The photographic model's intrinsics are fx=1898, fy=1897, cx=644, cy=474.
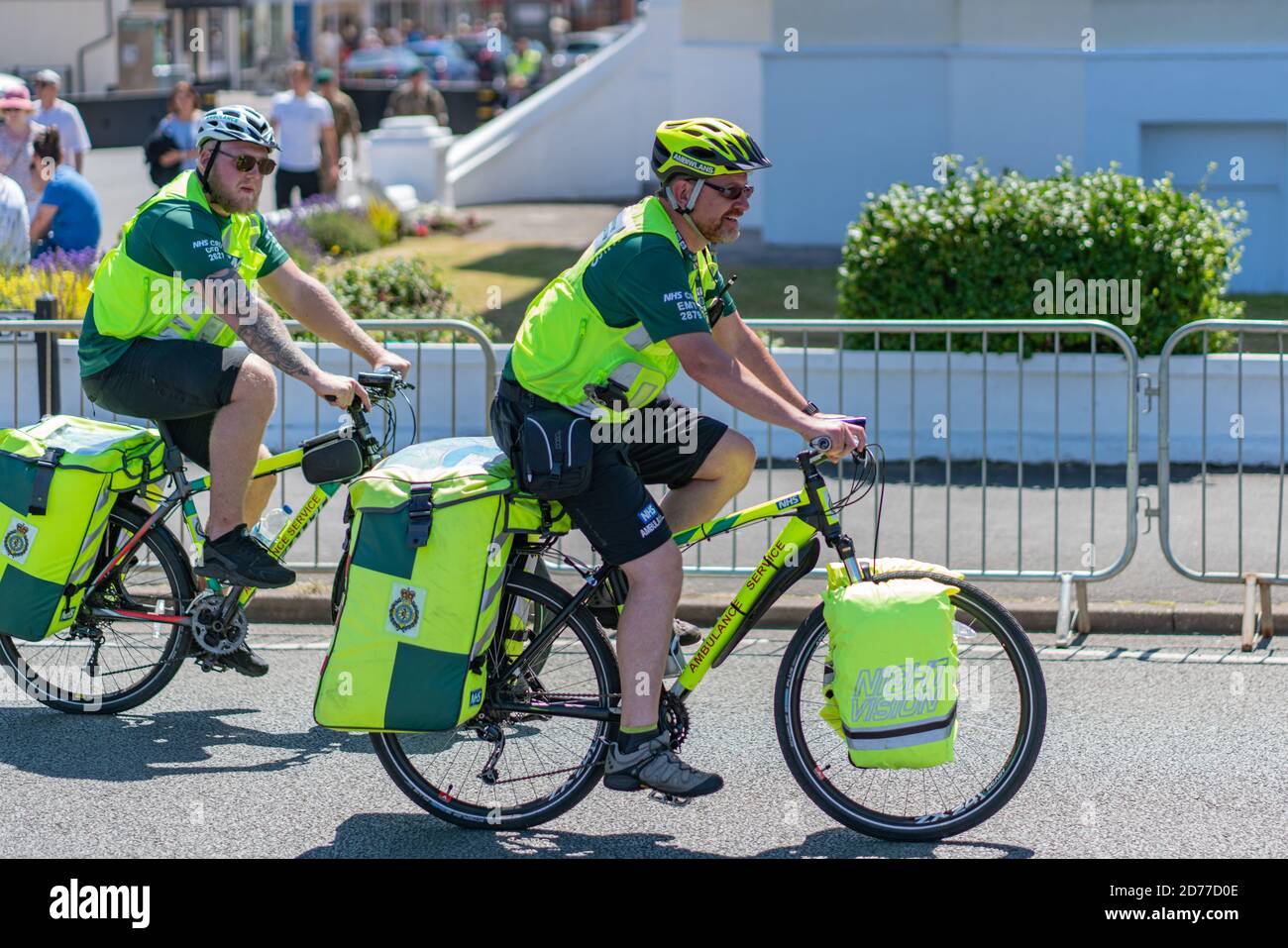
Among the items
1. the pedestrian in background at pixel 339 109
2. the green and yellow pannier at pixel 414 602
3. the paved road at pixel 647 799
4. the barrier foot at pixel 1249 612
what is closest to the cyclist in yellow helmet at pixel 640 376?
the green and yellow pannier at pixel 414 602

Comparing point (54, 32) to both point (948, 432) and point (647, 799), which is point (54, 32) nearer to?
point (948, 432)

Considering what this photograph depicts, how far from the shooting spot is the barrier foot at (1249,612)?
7289 millimetres

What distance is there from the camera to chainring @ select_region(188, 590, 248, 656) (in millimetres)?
6254

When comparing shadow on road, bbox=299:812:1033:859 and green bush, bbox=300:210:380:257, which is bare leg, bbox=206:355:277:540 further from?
green bush, bbox=300:210:380:257

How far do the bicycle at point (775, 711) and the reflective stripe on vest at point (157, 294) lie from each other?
4.98 ft

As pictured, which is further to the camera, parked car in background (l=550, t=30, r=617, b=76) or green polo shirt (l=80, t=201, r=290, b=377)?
parked car in background (l=550, t=30, r=617, b=76)

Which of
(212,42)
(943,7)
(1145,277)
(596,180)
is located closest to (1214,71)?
(943,7)

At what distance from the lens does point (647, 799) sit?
562 cm

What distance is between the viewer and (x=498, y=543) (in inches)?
204

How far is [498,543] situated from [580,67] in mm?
20231

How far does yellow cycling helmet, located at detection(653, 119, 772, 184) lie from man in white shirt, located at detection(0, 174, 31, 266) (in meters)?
6.91

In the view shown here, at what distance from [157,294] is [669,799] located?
91.6 inches

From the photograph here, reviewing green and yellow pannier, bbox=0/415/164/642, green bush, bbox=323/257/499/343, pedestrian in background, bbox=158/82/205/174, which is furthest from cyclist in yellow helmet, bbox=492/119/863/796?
pedestrian in background, bbox=158/82/205/174
